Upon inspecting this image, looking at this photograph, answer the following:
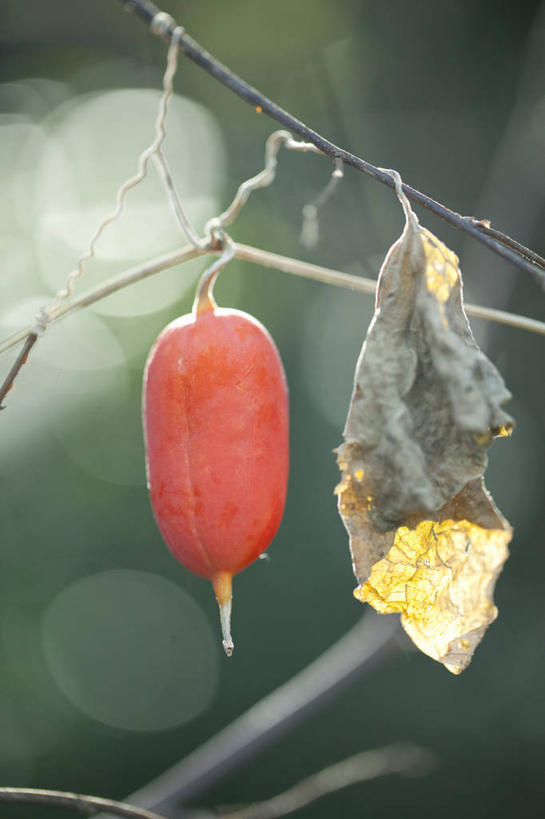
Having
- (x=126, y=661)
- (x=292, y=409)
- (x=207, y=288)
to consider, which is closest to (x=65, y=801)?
(x=207, y=288)

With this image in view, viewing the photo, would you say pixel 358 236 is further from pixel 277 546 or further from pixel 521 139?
pixel 521 139

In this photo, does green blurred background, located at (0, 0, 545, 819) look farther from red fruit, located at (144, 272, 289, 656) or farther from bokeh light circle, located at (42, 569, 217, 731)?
red fruit, located at (144, 272, 289, 656)

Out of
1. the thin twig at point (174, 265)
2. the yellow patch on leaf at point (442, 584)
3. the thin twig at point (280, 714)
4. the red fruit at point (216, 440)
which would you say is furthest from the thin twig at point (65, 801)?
the thin twig at point (280, 714)

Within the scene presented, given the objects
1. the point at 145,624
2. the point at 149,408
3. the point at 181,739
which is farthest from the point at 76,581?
the point at 149,408

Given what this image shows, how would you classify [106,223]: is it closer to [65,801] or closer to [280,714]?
[65,801]

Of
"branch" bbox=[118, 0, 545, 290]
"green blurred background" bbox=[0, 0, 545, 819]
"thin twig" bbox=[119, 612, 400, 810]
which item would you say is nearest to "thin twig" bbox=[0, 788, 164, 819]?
"branch" bbox=[118, 0, 545, 290]

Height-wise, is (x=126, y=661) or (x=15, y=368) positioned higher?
(x=15, y=368)

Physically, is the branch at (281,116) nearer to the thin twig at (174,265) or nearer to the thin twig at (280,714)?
the thin twig at (174,265)
